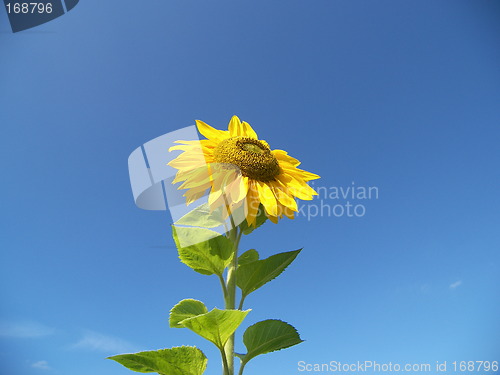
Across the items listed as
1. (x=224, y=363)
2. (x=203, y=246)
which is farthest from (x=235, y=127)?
(x=224, y=363)

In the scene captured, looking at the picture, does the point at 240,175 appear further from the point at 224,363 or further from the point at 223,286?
the point at 224,363

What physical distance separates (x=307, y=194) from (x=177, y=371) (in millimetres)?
1191

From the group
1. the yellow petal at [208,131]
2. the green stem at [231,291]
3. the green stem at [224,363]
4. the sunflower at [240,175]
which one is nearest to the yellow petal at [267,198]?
the sunflower at [240,175]

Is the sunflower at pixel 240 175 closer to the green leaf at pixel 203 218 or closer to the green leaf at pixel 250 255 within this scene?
A: the green leaf at pixel 203 218

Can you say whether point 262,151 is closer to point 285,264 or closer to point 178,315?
point 285,264

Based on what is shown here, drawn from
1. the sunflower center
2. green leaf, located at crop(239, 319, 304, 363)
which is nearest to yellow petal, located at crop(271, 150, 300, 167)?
the sunflower center

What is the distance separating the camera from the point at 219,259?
6.20 feet

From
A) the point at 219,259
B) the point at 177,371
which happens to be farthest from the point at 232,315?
the point at 177,371

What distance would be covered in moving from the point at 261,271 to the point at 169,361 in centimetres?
63

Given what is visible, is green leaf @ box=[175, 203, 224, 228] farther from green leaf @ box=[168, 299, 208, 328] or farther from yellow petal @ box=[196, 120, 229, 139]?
yellow petal @ box=[196, 120, 229, 139]

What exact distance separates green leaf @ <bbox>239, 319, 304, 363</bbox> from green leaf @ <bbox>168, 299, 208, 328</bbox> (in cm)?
29

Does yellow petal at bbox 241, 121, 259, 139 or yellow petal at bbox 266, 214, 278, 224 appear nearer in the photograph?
yellow petal at bbox 266, 214, 278, 224

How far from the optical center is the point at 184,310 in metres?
1.91

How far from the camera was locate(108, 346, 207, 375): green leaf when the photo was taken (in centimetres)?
171
